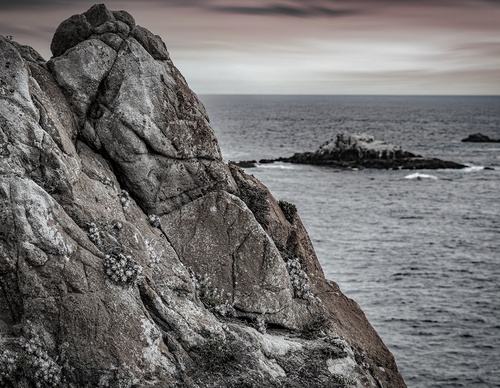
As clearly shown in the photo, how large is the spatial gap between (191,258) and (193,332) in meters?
3.55

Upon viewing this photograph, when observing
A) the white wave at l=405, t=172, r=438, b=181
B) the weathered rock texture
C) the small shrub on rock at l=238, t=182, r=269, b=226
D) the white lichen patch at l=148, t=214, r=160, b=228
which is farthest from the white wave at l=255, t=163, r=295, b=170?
the white lichen patch at l=148, t=214, r=160, b=228

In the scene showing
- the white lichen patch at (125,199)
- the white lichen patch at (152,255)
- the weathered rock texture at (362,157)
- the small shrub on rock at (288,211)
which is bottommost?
the weathered rock texture at (362,157)

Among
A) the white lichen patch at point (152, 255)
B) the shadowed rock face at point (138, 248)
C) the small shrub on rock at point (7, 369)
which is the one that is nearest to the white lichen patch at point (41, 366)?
the shadowed rock face at point (138, 248)

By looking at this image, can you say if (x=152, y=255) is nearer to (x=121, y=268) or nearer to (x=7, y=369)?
(x=121, y=268)

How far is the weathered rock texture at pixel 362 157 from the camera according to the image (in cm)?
→ 12081

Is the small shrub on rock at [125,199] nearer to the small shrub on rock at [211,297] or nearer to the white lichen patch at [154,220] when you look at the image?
the white lichen patch at [154,220]

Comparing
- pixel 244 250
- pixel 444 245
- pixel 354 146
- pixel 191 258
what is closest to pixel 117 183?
pixel 191 258

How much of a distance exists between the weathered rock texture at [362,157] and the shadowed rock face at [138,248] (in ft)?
325

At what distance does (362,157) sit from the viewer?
12519 cm

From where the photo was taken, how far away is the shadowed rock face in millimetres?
13219

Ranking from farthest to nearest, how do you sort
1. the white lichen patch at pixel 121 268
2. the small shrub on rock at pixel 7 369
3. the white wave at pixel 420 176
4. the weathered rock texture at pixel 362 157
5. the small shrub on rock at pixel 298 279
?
1. the weathered rock texture at pixel 362 157
2. the white wave at pixel 420 176
3. the small shrub on rock at pixel 298 279
4. the white lichen patch at pixel 121 268
5. the small shrub on rock at pixel 7 369

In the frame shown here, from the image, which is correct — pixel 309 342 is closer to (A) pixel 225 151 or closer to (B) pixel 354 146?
(B) pixel 354 146

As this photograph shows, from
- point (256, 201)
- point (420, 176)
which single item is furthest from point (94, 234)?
point (420, 176)

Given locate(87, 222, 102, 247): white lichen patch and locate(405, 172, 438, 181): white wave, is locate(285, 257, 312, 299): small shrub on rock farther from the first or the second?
locate(405, 172, 438, 181): white wave
